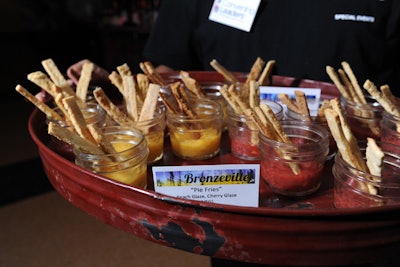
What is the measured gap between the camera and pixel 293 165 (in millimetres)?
765

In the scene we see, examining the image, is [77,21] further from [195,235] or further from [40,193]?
[195,235]

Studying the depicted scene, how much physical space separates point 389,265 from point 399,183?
77 cm

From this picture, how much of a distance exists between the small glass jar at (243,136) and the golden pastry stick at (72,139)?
325 millimetres

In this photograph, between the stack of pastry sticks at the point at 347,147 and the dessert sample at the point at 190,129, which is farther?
the dessert sample at the point at 190,129

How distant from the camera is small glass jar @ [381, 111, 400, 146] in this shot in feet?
2.80

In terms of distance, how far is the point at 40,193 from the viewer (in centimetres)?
237

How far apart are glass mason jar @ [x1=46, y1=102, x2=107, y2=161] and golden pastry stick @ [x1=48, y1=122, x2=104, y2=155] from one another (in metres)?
0.16

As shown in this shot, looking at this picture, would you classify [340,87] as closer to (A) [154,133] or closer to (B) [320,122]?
(B) [320,122]

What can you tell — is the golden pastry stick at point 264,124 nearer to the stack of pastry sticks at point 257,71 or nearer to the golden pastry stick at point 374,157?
the golden pastry stick at point 374,157

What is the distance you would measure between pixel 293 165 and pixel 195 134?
0.24 meters

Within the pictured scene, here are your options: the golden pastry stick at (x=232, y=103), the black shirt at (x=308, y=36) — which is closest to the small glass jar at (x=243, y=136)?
the golden pastry stick at (x=232, y=103)

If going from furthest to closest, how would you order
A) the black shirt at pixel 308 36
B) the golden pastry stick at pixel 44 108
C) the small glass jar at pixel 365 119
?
1. the black shirt at pixel 308 36
2. the small glass jar at pixel 365 119
3. the golden pastry stick at pixel 44 108

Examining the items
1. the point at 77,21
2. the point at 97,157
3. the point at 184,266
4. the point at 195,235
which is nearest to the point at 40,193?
the point at 184,266

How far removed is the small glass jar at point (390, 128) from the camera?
854mm
